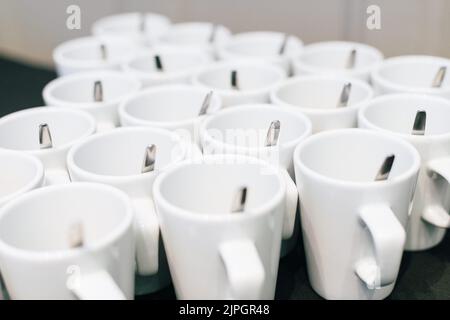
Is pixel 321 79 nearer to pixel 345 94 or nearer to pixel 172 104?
pixel 345 94

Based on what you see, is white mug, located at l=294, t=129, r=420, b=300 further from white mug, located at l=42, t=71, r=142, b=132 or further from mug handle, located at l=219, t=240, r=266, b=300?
white mug, located at l=42, t=71, r=142, b=132

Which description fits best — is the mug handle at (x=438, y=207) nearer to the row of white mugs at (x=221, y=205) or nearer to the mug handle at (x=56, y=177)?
the row of white mugs at (x=221, y=205)

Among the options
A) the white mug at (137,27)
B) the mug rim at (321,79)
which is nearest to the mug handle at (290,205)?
the mug rim at (321,79)

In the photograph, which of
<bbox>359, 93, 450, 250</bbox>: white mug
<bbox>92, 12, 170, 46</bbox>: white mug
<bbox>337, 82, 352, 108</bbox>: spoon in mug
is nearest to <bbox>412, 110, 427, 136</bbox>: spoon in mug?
<bbox>359, 93, 450, 250</bbox>: white mug

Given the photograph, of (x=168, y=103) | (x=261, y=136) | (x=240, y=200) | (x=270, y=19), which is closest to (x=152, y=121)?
(x=168, y=103)

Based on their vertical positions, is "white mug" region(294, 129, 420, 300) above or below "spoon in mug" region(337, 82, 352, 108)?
below

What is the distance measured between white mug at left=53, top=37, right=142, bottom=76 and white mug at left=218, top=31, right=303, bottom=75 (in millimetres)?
131

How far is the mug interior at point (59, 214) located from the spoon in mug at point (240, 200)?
3.3 inches

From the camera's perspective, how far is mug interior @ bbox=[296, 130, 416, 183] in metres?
0.50

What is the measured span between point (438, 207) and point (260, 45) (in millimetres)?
414

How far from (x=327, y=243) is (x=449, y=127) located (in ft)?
0.64

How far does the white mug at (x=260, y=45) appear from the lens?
797 mm

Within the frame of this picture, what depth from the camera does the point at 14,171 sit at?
0.51 meters

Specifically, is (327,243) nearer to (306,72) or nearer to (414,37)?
(306,72)
